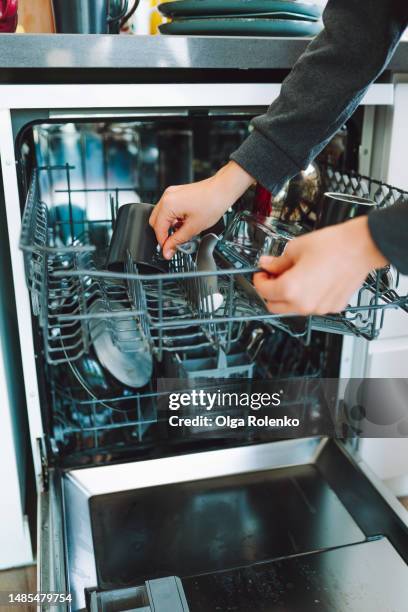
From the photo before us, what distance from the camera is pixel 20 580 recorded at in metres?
1.02

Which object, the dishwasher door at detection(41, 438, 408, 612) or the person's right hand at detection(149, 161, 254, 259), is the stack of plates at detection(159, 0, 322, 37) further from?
the dishwasher door at detection(41, 438, 408, 612)

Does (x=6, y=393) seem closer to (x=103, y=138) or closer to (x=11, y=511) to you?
(x=11, y=511)

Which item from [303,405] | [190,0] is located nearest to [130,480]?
[303,405]

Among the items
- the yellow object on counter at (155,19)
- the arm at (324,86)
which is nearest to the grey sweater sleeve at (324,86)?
the arm at (324,86)

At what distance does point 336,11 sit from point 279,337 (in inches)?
28.3

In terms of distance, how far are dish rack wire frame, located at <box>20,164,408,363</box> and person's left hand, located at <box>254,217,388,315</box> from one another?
0.20 feet

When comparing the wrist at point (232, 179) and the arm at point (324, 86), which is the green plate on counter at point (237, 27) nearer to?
the arm at point (324, 86)

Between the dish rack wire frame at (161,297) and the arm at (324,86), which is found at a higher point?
the arm at (324,86)

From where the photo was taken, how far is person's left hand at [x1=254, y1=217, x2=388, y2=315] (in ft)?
1.85

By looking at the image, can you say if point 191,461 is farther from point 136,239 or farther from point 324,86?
point 324,86

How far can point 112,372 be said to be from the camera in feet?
3.56

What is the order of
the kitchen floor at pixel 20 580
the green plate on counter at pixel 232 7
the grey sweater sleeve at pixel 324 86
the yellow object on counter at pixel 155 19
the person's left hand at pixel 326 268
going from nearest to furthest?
the person's left hand at pixel 326 268 → the grey sweater sleeve at pixel 324 86 → the green plate on counter at pixel 232 7 → the kitchen floor at pixel 20 580 → the yellow object on counter at pixel 155 19

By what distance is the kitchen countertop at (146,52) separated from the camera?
0.77 meters

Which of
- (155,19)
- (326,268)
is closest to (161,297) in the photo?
(326,268)
